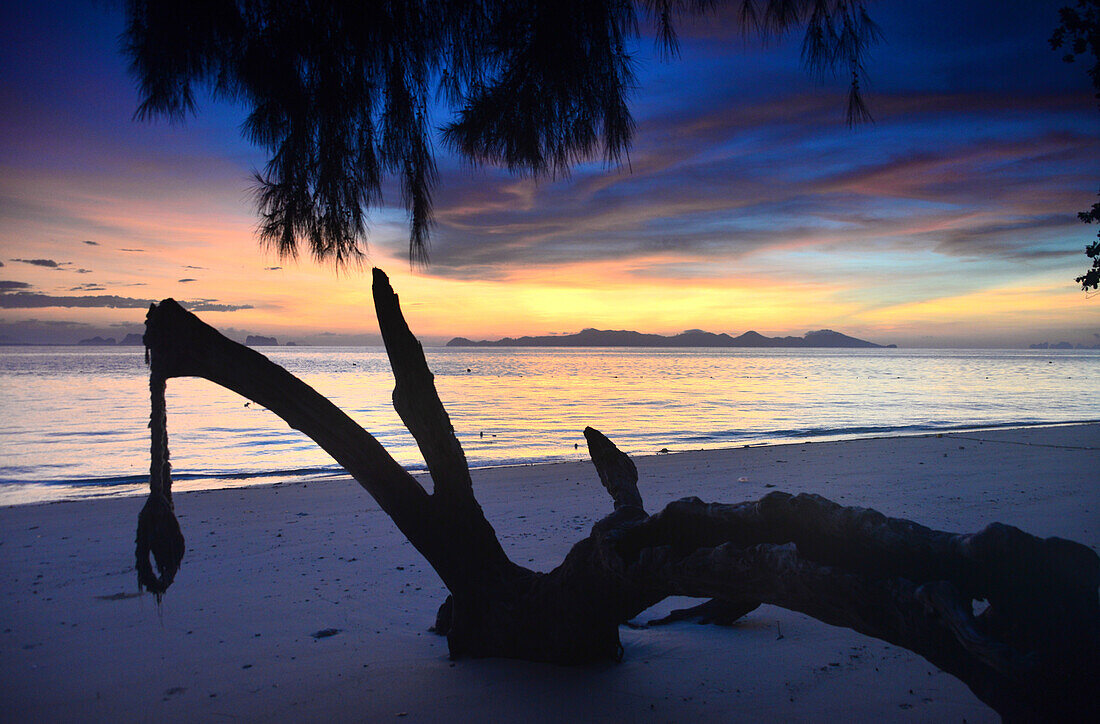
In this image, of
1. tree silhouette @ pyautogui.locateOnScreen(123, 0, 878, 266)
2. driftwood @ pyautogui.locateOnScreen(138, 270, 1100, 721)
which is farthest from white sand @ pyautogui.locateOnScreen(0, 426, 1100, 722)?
tree silhouette @ pyautogui.locateOnScreen(123, 0, 878, 266)

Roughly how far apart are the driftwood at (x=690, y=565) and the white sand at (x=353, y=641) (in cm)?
39

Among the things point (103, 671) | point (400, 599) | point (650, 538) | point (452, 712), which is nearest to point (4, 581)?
point (103, 671)

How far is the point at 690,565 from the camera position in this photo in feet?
9.98

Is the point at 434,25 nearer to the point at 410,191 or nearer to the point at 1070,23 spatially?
the point at 410,191

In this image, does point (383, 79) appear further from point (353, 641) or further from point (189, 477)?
point (189, 477)

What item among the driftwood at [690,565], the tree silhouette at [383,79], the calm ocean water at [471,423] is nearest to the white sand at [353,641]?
the driftwood at [690,565]

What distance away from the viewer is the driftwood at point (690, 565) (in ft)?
7.18

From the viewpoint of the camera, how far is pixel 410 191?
388cm

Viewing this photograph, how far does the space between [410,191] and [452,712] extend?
3.03 metres

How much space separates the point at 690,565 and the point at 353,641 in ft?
8.74

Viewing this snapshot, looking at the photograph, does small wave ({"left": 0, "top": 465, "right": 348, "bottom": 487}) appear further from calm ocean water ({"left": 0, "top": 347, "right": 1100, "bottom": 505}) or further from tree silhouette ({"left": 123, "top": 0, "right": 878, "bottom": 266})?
tree silhouette ({"left": 123, "top": 0, "right": 878, "bottom": 266})

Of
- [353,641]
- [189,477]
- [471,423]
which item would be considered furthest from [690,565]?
[471,423]

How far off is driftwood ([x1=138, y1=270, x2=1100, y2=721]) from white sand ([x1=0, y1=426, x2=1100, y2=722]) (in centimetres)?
39

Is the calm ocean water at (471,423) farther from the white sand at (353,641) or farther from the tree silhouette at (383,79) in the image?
the tree silhouette at (383,79)
